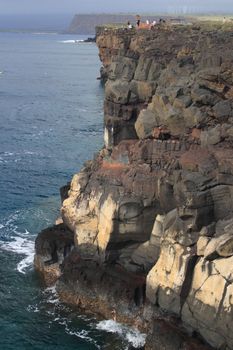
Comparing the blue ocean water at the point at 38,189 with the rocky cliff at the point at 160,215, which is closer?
the rocky cliff at the point at 160,215

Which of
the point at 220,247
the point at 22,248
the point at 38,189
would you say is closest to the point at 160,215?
the point at 220,247

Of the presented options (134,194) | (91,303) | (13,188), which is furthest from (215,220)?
(13,188)

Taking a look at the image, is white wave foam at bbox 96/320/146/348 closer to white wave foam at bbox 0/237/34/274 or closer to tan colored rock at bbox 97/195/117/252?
tan colored rock at bbox 97/195/117/252

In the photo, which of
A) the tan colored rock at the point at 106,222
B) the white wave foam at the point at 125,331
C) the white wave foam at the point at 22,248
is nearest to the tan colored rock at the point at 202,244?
the white wave foam at the point at 125,331

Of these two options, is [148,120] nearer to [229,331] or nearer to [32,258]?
[32,258]

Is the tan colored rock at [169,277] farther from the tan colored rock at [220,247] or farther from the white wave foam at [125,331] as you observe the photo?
the white wave foam at [125,331]

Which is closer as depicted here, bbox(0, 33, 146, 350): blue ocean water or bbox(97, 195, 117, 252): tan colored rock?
bbox(0, 33, 146, 350): blue ocean water

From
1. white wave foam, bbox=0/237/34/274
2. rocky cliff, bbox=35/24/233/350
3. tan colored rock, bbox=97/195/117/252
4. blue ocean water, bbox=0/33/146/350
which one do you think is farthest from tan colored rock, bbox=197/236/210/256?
white wave foam, bbox=0/237/34/274
